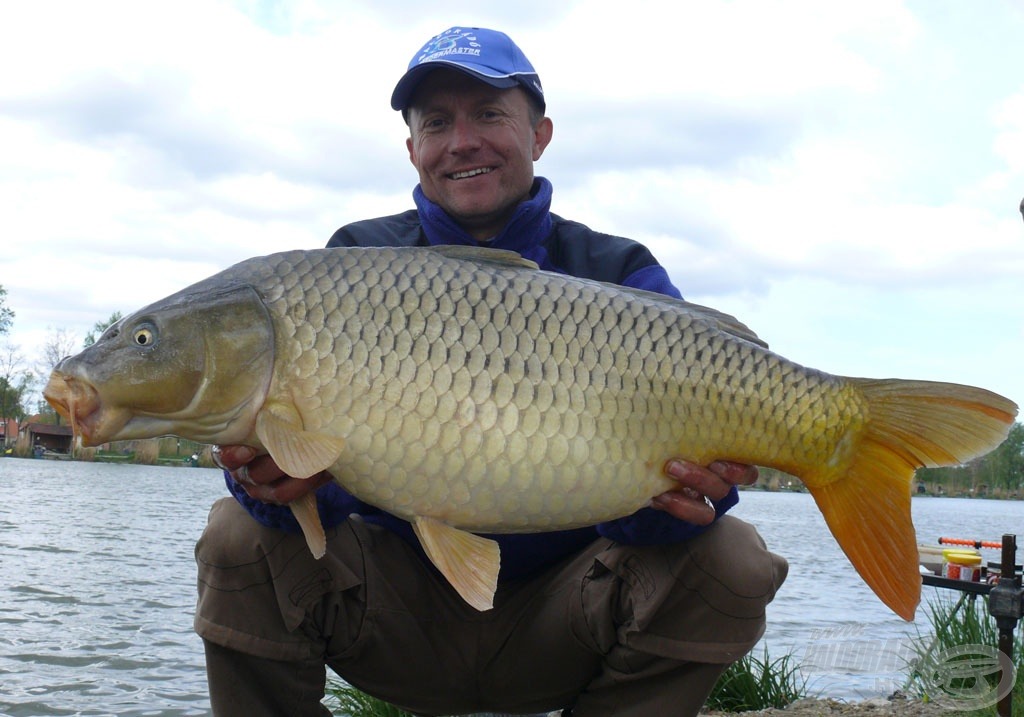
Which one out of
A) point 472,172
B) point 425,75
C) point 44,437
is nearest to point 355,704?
point 472,172

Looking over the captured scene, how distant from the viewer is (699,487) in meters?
1.83

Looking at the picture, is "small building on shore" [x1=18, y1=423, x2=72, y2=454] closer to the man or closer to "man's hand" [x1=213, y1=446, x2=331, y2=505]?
the man

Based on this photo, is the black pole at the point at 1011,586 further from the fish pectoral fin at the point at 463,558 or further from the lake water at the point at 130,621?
the fish pectoral fin at the point at 463,558

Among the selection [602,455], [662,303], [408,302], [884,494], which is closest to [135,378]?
[408,302]

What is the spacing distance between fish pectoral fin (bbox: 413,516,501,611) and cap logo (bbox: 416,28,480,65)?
127 centimetres

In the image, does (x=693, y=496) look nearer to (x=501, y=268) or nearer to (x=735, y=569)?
(x=735, y=569)

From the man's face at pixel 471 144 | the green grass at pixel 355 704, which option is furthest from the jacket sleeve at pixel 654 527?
the green grass at pixel 355 704

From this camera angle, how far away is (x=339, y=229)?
2.53 m

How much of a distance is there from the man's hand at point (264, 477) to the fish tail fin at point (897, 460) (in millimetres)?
969

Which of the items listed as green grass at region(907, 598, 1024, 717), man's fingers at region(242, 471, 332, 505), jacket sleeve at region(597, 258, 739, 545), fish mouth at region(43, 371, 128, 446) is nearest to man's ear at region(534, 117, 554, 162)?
jacket sleeve at region(597, 258, 739, 545)

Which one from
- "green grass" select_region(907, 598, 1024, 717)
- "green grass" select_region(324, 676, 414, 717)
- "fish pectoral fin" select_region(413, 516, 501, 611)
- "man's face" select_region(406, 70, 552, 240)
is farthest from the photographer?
"green grass" select_region(907, 598, 1024, 717)

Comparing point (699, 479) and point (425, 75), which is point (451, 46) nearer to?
point (425, 75)

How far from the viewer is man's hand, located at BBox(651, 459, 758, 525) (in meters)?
1.81

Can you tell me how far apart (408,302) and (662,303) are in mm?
516
